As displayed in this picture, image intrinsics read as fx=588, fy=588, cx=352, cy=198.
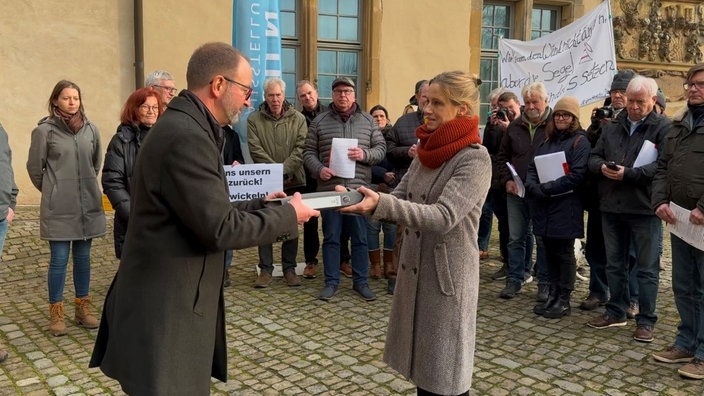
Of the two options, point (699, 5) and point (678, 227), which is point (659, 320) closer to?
point (678, 227)

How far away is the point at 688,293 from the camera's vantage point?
13.7 feet

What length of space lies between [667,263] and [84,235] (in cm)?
667

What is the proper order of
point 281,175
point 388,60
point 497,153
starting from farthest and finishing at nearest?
1. point 388,60
2. point 497,153
3. point 281,175

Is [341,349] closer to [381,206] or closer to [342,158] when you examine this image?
[342,158]

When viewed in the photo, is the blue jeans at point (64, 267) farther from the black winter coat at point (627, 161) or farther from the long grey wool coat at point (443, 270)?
the black winter coat at point (627, 161)

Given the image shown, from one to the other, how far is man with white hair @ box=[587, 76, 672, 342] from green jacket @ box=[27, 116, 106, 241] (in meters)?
4.12

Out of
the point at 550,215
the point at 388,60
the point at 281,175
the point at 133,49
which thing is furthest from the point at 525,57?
the point at 133,49

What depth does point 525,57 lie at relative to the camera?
8672 millimetres

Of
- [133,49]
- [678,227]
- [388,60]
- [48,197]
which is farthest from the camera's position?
[388,60]

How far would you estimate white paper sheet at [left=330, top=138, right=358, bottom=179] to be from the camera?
562 cm

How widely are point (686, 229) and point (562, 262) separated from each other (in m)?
1.35

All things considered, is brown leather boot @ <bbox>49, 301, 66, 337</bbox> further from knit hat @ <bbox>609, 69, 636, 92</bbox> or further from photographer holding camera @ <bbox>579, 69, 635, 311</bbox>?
knit hat @ <bbox>609, 69, 636, 92</bbox>

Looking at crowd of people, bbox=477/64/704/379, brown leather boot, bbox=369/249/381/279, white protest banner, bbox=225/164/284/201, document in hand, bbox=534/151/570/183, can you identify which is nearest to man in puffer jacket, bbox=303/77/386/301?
white protest banner, bbox=225/164/284/201

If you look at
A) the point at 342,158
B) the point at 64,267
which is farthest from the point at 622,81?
the point at 64,267
